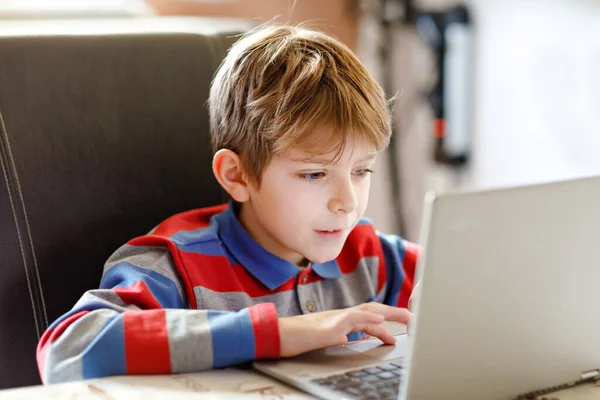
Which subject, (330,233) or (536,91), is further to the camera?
(536,91)

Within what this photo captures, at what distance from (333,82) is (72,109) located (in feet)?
1.21

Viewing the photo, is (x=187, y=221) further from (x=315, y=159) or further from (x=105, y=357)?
(x=105, y=357)

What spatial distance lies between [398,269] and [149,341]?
1.72ft

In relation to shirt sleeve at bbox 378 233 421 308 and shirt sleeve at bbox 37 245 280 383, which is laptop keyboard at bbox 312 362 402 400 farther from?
shirt sleeve at bbox 378 233 421 308

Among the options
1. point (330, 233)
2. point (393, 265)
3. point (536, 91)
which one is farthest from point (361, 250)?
point (536, 91)

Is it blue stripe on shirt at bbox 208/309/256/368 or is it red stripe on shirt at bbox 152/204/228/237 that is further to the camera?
red stripe on shirt at bbox 152/204/228/237

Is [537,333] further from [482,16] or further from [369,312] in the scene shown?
[482,16]

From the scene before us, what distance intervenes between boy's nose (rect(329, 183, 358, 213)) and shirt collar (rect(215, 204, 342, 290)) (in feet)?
0.47

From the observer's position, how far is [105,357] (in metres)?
0.86

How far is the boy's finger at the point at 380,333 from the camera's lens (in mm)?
931

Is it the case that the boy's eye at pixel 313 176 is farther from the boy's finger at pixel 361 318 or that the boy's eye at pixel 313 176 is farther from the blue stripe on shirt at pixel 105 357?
the blue stripe on shirt at pixel 105 357

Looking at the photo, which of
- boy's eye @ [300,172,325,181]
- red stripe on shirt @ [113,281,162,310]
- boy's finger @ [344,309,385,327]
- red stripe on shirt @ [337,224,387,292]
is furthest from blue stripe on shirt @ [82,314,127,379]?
red stripe on shirt @ [337,224,387,292]

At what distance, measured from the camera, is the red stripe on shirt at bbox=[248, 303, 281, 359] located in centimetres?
88

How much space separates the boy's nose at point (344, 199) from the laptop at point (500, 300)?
0.27 m
